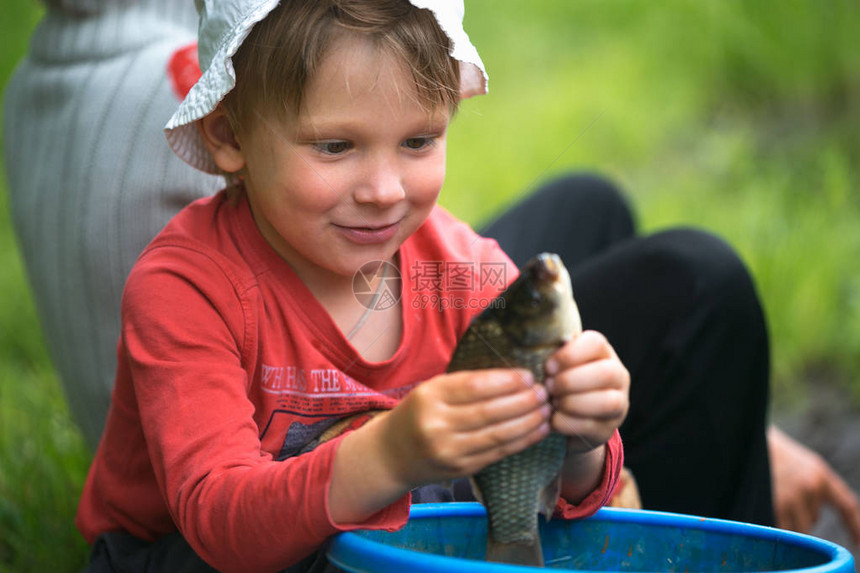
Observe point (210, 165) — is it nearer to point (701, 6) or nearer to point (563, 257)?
point (563, 257)

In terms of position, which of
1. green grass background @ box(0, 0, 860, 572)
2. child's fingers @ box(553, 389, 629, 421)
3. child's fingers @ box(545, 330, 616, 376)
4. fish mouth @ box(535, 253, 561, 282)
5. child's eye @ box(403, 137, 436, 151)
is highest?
child's eye @ box(403, 137, 436, 151)

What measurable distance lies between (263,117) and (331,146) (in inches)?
5.3

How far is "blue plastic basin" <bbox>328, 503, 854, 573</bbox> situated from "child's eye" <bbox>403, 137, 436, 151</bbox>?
0.53 meters

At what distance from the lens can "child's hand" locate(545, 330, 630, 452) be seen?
42.5 inches

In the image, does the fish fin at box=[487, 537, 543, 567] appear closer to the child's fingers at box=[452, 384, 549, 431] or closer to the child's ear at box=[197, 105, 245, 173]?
the child's fingers at box=[452, 384, 549, 431]

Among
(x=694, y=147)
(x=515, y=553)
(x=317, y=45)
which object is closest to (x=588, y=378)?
(x=515, y=553)

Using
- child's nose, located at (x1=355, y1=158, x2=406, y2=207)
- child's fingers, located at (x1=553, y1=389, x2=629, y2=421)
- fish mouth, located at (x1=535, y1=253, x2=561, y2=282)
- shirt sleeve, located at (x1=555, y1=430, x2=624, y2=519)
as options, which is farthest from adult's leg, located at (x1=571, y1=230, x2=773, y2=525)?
fish mouth, located at (x1=535, y1=253, x2=561, y2=282)

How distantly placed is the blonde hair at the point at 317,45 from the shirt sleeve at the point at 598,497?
0.58 m

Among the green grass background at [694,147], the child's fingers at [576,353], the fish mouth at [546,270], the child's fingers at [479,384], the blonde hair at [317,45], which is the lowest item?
the green grass background at [694,147]

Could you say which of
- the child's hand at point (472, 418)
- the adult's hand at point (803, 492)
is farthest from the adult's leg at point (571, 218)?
the child's hand at point (472, 418)

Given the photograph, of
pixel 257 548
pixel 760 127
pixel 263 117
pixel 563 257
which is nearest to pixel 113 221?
pixel 263 117

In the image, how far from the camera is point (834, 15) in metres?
4.36

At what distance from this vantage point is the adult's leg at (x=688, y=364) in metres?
1.92

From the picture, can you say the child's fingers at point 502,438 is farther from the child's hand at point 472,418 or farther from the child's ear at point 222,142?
the child's ear at point 222,142
